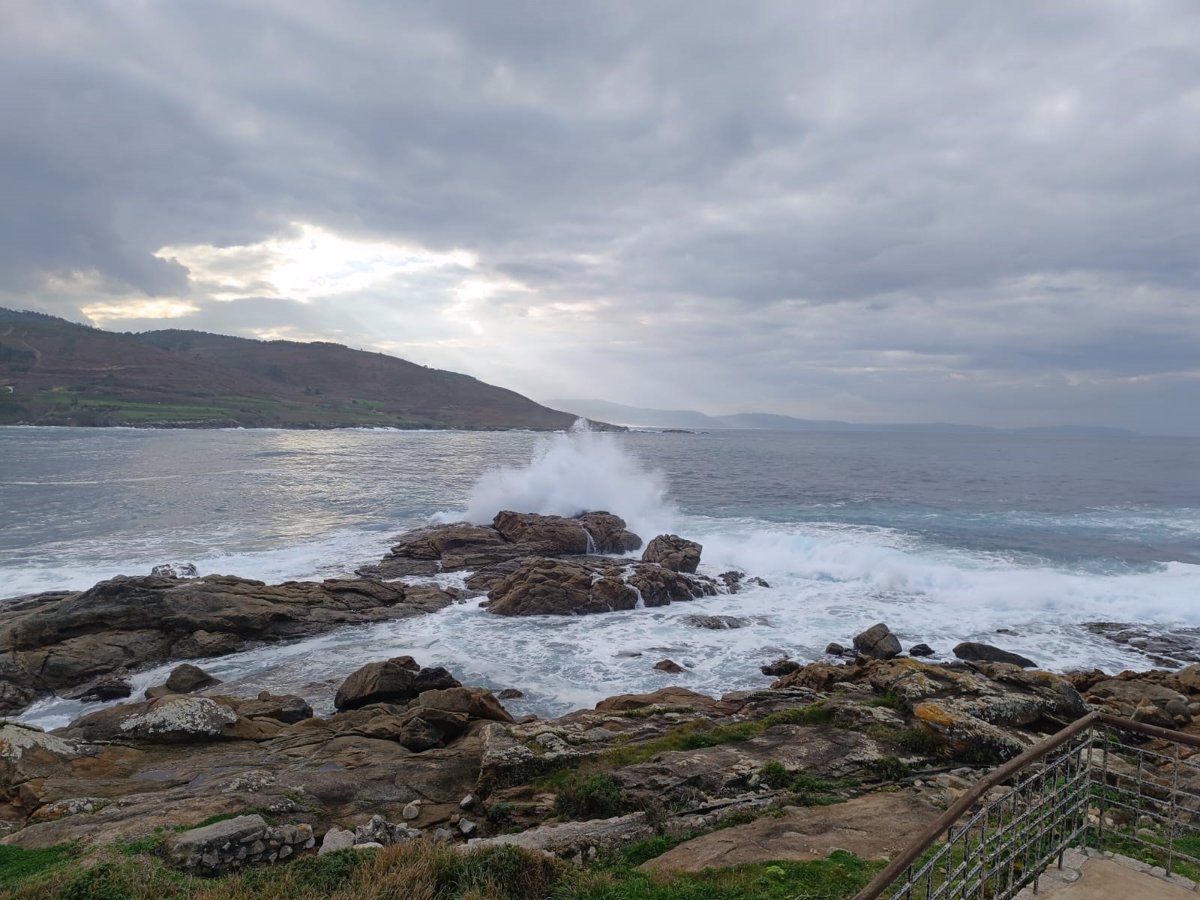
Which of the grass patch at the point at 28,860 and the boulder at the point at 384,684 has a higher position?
the grass patch at the point at 28,860

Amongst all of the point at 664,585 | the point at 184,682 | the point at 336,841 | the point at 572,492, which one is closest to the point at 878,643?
the point at 664,585

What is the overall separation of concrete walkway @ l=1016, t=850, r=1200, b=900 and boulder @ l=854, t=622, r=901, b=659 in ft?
48.0

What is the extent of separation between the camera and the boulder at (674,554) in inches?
1146

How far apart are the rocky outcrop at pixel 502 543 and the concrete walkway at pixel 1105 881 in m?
26.0

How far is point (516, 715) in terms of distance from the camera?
15.3 m

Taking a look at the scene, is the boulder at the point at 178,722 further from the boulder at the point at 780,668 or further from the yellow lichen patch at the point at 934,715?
the boulder at the point at 780,668

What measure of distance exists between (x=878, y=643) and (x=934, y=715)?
10133 millimetres

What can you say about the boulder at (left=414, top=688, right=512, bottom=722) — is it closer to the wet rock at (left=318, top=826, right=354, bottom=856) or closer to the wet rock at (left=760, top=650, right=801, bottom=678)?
the wet rock at (left=318, top=826, right=354, bottom=856)

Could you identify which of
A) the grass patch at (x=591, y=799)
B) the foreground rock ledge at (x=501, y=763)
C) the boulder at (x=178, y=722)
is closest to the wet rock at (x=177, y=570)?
the foreground rock ledge at (x=501, y=763)

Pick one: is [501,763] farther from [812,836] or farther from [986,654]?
[986,654]

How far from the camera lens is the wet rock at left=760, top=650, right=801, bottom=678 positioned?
17.9 metres

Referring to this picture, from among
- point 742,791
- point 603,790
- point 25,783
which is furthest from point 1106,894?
point 25,783

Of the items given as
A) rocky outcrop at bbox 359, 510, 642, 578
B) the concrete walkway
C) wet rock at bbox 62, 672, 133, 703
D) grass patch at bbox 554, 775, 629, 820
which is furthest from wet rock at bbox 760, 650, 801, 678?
wet rock at bbox 62, 672, 133, 703

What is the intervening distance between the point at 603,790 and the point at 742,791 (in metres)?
1.94
